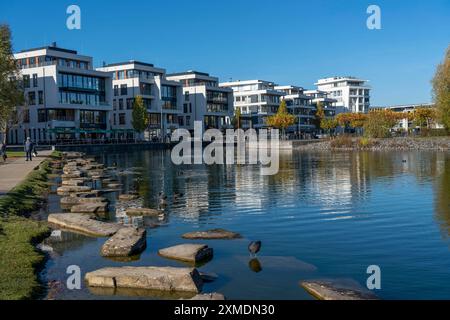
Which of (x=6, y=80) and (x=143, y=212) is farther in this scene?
(x=6, y=80)

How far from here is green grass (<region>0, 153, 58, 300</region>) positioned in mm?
11102

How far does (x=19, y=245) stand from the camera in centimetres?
1463

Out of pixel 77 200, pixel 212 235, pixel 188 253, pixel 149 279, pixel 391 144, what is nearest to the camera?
pixel 149 279

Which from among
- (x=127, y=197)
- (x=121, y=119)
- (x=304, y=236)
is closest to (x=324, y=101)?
(x=121, y=119)

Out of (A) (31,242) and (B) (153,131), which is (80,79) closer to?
(B) (153,131)

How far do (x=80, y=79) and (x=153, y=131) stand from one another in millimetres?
25975

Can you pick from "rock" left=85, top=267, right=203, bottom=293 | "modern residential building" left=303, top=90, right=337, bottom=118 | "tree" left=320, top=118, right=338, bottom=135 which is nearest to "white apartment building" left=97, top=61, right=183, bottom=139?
"tree" left=320, top=118, right=338, bottom=135

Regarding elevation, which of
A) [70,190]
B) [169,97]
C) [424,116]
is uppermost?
[169,97]

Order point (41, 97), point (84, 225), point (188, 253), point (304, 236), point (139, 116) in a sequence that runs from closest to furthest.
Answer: point (188, 253)
point (304, 236)
point (84, 225)
point (41, 97)
point (139, 116)

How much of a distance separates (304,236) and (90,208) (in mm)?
9951

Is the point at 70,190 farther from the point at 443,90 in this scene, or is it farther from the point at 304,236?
the point at 443,90

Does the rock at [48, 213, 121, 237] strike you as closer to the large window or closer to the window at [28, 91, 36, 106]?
the window at [28, 91, 36, 106]

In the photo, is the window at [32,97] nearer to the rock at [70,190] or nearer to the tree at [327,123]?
the rock at [70,190]
